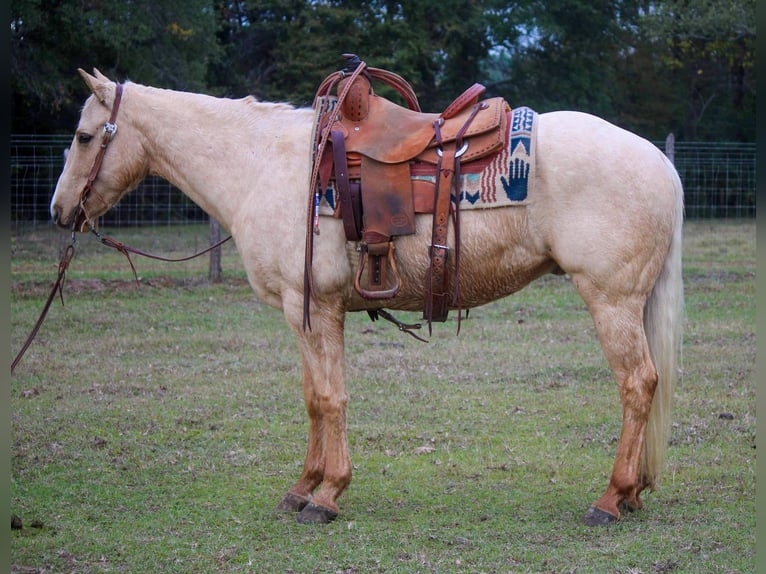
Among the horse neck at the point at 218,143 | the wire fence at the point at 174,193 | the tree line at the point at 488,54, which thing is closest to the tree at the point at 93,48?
the tree line at the point at 488,54

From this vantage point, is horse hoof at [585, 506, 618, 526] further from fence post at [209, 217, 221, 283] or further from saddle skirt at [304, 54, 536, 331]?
fence post at [209, 217, 221, 283]

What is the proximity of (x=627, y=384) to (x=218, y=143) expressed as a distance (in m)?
2.56

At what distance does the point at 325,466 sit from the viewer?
475cm

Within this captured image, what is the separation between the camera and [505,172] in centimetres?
437

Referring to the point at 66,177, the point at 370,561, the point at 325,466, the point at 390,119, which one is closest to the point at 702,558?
the point at 370,561

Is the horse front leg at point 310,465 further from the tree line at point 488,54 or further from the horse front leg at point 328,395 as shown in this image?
the tree line at point 488,54

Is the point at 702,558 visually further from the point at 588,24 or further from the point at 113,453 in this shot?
the point at 588,24

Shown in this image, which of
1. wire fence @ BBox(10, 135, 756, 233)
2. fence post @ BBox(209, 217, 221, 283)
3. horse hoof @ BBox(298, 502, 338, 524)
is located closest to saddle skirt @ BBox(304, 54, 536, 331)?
horse hoof @ BBox(298, 502, 338, 524)

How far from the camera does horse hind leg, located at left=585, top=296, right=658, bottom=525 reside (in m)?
4.35

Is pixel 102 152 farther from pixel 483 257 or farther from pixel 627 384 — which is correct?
pixel 627 384

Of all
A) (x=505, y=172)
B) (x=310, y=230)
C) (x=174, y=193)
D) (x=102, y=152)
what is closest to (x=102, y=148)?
(x=102, y=152)

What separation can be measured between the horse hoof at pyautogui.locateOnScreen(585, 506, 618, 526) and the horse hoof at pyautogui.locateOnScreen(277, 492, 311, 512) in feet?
4.92

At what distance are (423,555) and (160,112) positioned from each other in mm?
2775

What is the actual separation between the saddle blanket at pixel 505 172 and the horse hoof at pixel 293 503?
1815mm
